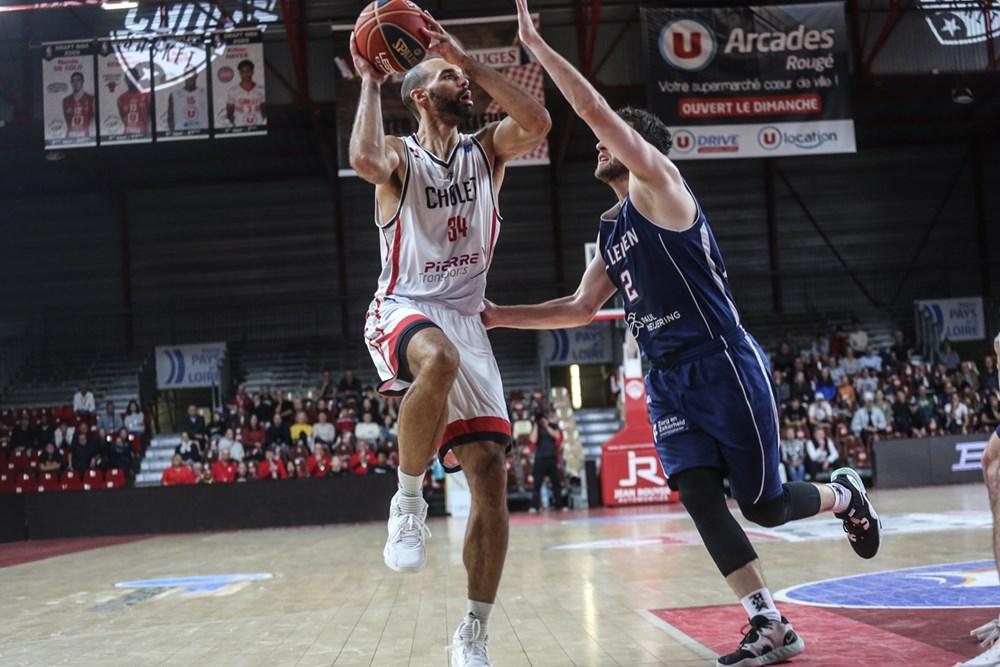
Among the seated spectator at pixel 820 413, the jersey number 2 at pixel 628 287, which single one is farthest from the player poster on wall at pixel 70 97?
the jersey number 2 at pixel 628 287

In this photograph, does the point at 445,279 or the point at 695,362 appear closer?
the point at 695,362

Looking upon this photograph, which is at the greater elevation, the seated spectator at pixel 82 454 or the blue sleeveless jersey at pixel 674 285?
the blue sleeveless jersey at pixel 674 285

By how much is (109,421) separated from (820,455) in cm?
1465

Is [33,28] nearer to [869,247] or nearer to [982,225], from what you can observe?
[869,247]

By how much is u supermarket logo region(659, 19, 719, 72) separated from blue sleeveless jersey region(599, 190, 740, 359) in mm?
14882

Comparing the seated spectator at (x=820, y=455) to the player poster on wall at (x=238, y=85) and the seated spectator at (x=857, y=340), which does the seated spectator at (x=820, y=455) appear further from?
the player poster on wall at (x=238, y=85)

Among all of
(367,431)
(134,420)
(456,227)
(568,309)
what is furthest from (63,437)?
(456,227)

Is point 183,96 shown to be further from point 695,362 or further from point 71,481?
point 695,362

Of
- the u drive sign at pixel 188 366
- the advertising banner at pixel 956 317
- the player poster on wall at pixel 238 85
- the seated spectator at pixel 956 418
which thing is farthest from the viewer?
the advertising banner at pixel 956 317

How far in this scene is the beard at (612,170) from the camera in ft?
12.9

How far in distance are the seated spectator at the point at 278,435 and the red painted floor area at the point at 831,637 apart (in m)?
14.8

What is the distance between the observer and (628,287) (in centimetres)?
398

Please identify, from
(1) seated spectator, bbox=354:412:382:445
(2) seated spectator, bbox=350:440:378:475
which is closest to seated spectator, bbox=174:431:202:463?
(1) seated spectator, bbox=354:412:382:445

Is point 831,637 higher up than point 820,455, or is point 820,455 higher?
point 831,637
